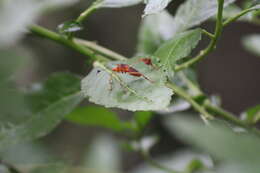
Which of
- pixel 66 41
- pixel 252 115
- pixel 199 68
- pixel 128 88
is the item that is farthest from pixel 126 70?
pixel 199 68

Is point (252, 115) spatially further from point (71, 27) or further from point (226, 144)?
point (226, 144)

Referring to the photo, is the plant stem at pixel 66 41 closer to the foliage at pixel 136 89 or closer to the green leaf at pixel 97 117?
the foliage at pixel 136 89

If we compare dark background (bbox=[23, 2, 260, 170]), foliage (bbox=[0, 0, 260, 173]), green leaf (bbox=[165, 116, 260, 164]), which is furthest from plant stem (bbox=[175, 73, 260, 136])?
dark background (bbox=[23, 2, 260, 170])

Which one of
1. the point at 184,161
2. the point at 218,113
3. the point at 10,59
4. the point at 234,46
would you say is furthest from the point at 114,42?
the point at 10,59

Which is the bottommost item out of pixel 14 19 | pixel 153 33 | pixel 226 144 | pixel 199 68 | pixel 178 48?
pixel 226 144

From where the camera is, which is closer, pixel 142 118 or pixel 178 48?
pixel 178 48

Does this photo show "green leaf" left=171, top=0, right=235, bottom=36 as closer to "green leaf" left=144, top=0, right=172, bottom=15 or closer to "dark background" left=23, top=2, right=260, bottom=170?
"green leaf" left=144, top=0, right=172, bottom=15

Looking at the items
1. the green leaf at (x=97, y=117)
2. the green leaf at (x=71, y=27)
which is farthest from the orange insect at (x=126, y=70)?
the green leaf at (x=97, y=117)

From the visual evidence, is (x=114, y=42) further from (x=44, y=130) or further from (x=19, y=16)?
(x=19, y=16)
